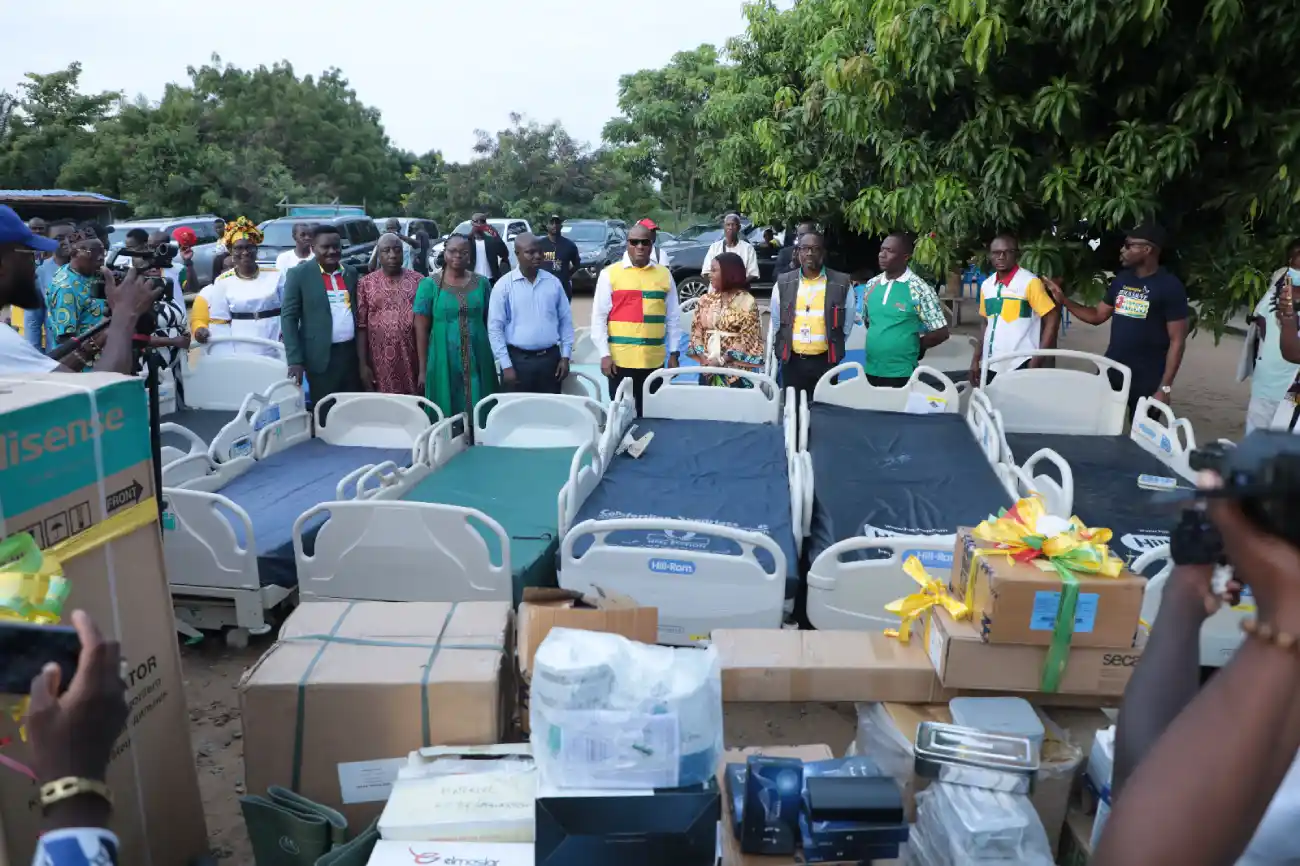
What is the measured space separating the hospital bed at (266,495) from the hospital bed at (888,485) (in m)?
2.24

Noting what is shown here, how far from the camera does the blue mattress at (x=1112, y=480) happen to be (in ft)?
13.7

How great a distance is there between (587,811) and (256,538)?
292cm

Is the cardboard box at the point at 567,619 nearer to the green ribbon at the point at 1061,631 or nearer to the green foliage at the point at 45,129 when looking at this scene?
the green ribbon at the point at 1061,631

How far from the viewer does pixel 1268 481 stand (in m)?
0.92

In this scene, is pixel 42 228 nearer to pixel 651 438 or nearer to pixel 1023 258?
pixel 651 438

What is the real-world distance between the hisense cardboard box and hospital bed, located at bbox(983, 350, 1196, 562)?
12.6 ft

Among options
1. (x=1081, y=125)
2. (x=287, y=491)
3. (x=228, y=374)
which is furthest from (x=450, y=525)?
(x=1081, y=125)

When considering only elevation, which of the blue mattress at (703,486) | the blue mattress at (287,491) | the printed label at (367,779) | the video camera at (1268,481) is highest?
the video camera at (1268,481)

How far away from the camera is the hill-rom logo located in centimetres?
361

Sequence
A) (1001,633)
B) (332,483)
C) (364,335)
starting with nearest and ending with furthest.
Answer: (1001,633)
(332,483)
(364,335)

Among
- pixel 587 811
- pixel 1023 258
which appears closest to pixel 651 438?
pixel 1023 258

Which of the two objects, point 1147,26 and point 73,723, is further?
point 1147,26

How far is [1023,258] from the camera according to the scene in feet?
21.0

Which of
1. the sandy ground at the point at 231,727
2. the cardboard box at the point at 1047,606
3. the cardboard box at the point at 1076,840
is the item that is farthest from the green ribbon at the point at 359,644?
the cardboard box at the point at 1076,840
